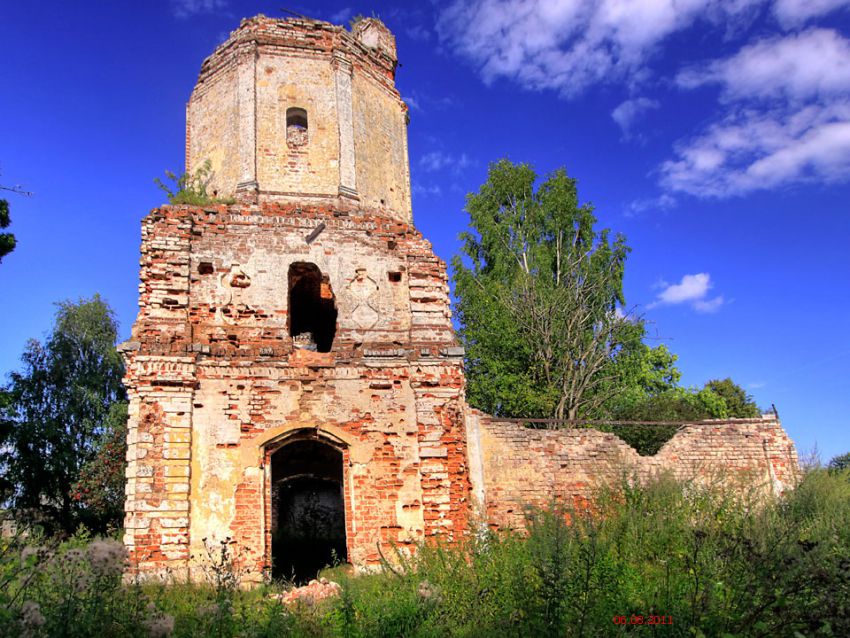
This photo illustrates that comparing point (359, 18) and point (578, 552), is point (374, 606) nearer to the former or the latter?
point (578, 552)

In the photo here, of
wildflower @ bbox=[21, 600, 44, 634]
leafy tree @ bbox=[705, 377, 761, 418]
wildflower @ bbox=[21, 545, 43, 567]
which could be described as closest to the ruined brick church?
wildflower @ bbox=[21, 545, 43, 567]

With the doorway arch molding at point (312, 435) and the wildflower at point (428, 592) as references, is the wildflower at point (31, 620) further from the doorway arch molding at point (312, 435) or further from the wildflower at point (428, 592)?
the doorway arch molding at point (312, 435)

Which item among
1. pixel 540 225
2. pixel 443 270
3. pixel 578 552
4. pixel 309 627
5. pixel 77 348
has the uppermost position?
pixel 540 225

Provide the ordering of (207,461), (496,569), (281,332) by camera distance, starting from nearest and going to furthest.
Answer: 1. (496,569)
2. (207,461)
3. (281,332)

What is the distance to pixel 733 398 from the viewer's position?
92.2ft

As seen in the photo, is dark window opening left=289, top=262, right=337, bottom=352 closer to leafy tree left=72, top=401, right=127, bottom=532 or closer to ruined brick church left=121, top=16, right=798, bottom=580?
ruined brick church left=121, top=16, right=798, bottom=580

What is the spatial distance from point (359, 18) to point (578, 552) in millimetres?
11040

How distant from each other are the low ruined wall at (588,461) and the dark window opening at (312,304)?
→ 3.32 m

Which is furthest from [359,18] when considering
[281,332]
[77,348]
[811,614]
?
[77,348]

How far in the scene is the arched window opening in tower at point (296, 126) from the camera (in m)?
11.9

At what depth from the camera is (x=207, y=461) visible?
9.35 m

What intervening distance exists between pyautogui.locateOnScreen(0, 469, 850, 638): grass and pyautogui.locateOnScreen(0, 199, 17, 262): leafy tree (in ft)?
23.9

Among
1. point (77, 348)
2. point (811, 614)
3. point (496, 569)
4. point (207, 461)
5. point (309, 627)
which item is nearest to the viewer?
point (811, 614)

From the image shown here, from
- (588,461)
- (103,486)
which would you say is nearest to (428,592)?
(588,461)
